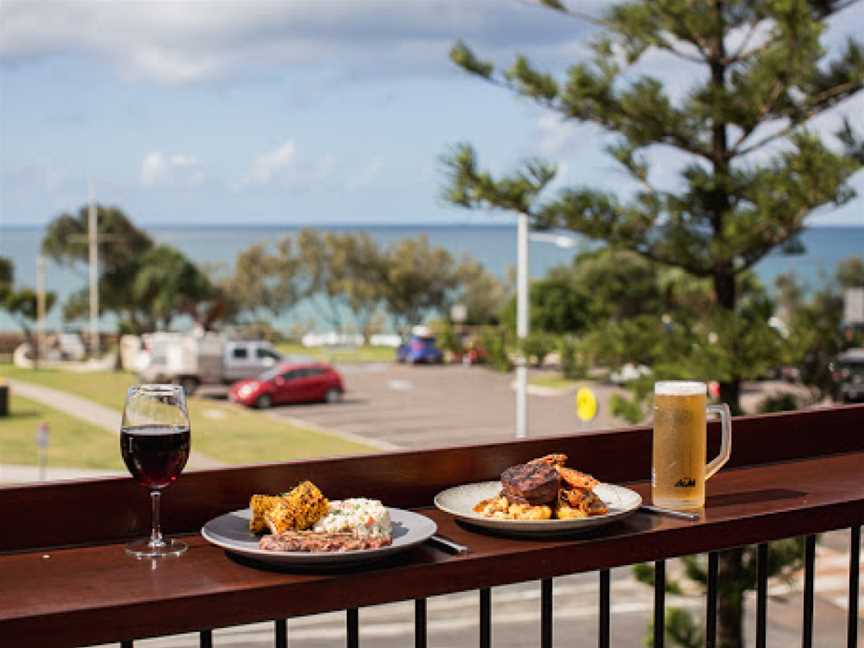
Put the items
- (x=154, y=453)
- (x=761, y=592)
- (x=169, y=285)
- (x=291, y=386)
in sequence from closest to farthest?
(x=154, y=453) < (x=761, y=592) < (x=291, y=386) < (x=169, y=285)

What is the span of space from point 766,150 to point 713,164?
368 millimetres

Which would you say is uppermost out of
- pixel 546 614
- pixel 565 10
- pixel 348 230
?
pixel 348 230

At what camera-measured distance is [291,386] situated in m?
25.4

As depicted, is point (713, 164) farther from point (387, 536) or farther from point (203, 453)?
point (203, 453)

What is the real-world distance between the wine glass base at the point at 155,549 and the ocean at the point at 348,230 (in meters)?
40.8

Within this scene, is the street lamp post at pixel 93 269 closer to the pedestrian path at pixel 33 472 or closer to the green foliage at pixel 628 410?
the pedestrian path at pixel 33 472

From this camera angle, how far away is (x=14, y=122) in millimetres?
81562

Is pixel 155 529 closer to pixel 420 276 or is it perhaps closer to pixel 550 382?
pixel 550 382

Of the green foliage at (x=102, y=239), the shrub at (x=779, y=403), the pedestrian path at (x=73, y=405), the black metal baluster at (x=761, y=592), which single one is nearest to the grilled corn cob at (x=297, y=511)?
the black metal baluster at (x=761, y=592)

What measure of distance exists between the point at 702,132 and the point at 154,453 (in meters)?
7.14

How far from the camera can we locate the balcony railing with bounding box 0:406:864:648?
97 centimetres

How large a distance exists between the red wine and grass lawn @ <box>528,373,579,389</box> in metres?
24.8

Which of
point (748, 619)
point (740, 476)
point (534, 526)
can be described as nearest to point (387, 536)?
point (534, 526)

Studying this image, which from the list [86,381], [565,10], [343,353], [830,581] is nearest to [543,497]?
[565,10]
